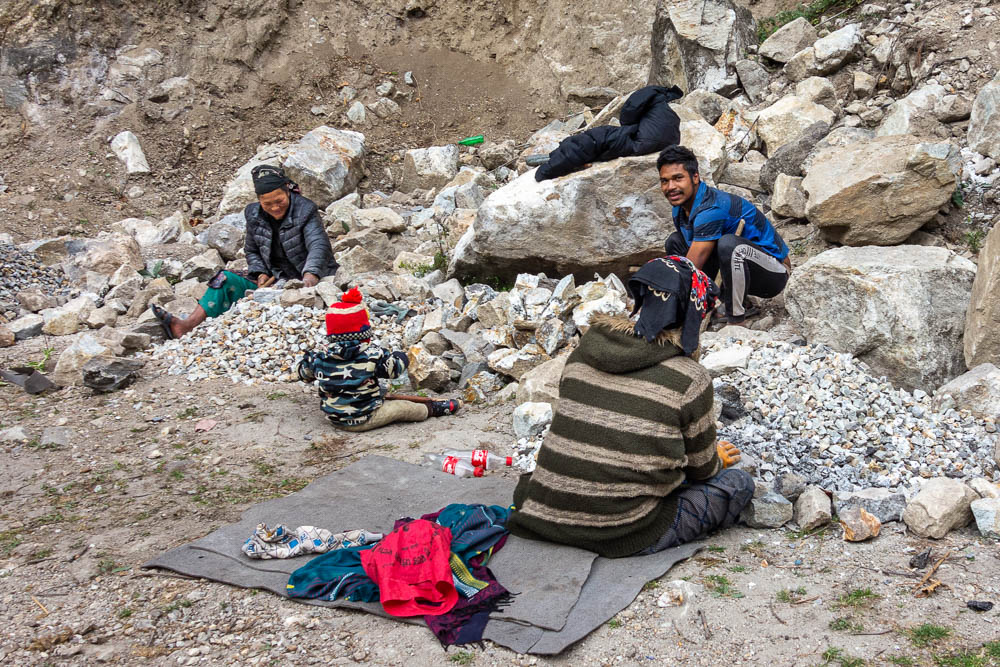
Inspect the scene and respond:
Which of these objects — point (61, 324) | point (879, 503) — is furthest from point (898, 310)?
point (61, 324)

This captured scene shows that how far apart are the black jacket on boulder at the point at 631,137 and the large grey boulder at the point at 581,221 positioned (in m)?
0.11

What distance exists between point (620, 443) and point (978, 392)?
2.27 meters

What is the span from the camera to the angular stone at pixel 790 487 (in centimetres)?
352

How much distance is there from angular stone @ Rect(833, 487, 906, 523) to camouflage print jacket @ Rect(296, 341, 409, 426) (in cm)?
264

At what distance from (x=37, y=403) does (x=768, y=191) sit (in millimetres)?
6583

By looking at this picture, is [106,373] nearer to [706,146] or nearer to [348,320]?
[348,320]

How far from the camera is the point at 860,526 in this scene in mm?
3213

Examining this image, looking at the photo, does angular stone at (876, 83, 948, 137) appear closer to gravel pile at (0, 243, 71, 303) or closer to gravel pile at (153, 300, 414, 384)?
gravel pile at (153, 300, 414, 384)

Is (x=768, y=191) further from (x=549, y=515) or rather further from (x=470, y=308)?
(x=549, y=515)

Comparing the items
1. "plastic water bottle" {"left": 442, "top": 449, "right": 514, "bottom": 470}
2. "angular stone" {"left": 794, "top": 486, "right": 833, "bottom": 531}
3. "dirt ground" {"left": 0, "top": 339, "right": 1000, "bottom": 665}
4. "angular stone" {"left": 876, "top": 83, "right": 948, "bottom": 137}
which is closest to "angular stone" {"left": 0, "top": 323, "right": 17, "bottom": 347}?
"dirt ground" {"left": 0, "top": 339, "right": 1000, "bottom": 665}

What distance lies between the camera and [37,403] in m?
5.32

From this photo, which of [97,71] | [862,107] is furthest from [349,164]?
[862,107]

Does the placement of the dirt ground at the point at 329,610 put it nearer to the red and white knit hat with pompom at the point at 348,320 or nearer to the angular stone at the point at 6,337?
the red and white knit hat with pompom at the point at 348,320

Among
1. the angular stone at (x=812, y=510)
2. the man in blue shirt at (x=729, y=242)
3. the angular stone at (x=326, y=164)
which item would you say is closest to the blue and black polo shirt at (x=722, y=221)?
the man in blue shirt at (x=729, y=242)
